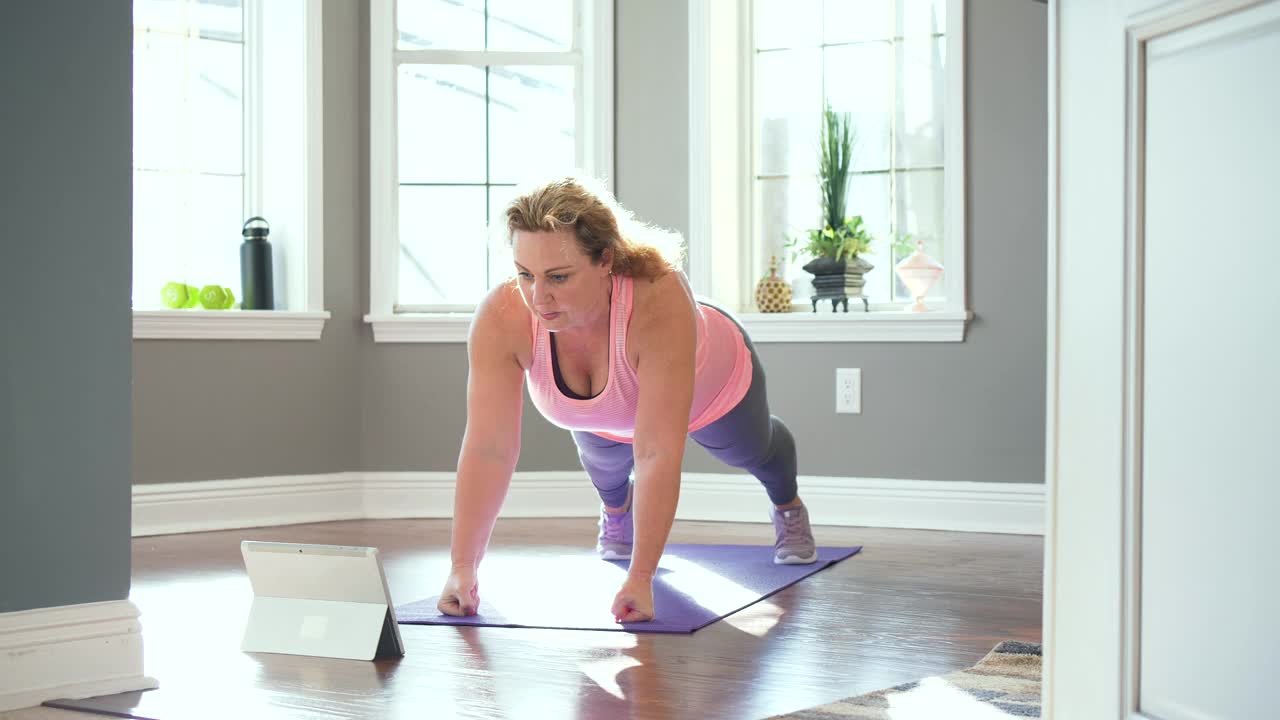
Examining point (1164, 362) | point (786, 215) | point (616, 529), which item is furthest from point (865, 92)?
point (1164, 362)

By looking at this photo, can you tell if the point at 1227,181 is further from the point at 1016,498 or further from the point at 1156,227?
the point at 1016,498

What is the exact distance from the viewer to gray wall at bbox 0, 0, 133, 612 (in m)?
1.78

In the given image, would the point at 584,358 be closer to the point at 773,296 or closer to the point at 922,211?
the point at 773,296

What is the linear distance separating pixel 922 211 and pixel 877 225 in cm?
15

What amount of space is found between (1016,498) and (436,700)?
2.40 meters

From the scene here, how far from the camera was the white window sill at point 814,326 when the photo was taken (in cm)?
379

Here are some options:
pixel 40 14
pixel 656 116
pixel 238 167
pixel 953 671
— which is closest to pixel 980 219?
pixel 656 116

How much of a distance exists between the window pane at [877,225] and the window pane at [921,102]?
11 centimetres

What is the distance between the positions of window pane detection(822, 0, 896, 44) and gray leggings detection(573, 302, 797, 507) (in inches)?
63.8

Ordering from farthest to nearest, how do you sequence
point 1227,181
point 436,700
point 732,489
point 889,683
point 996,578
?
point 732,489
point 996,578
point 889,683
point 436,700
point 1227,181

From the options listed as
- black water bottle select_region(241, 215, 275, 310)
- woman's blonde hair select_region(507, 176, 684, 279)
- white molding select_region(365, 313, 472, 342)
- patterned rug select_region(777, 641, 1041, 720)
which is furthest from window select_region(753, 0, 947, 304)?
patterned rug select_region(777, 641, 1041, 720)

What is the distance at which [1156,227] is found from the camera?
1087mm

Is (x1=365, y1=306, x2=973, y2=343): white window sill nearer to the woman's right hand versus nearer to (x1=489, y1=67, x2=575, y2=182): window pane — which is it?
(x1=489, y1=67, x2=575, y2=182): window pane

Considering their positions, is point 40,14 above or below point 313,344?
above
